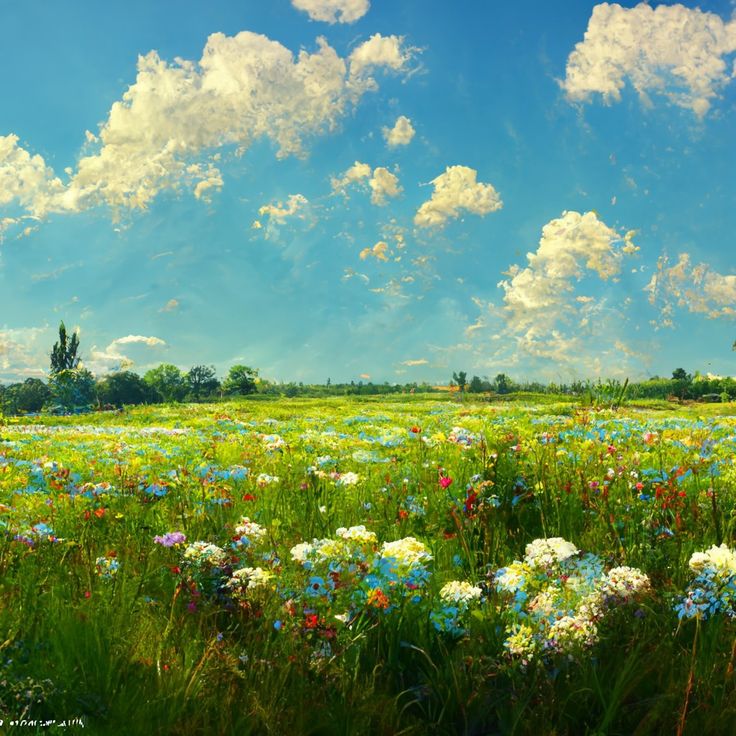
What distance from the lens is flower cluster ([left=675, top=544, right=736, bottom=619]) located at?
2.98 meters

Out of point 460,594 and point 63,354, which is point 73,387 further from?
point 460,594

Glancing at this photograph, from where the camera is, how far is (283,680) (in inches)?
97.6

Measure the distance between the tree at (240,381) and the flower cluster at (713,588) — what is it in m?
115

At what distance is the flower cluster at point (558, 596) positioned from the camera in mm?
2744

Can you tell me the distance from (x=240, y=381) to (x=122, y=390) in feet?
121

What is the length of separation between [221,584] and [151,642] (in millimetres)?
723

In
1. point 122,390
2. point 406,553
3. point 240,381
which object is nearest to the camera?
point 406,553

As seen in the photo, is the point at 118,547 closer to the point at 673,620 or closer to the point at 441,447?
the point at 673,620

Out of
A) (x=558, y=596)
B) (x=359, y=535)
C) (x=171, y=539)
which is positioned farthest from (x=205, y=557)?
(x=558, y=596)

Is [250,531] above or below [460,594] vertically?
above

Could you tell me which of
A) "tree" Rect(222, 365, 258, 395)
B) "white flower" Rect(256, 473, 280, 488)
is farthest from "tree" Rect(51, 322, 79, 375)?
"white flower" Rect(256, 473, 280, 488)

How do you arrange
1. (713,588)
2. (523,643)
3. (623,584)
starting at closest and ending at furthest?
(523,643), (713,588), (623,584)

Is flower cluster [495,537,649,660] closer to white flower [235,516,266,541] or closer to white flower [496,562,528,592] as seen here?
white flower [496,562,528,592]

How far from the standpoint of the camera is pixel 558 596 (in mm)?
3080
